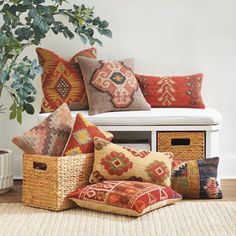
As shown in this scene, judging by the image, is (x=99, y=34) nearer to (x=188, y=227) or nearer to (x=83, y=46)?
(x=83, y=46)

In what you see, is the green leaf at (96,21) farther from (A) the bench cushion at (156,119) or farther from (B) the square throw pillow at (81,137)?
(B) the square throw pillow at (81,137)

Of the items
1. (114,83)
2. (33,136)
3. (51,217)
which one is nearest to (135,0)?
(114,83)

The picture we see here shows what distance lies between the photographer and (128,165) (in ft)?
14.8

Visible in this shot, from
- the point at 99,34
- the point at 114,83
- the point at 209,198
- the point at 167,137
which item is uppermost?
the point at 99,34

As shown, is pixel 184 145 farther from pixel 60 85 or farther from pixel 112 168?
pixel 60 85

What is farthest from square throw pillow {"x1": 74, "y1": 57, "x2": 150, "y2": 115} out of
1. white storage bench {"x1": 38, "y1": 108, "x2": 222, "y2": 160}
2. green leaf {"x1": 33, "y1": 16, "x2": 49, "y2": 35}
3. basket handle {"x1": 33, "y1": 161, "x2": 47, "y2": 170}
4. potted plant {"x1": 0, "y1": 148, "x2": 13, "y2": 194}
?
basket handle {"x1": 33, "y1": 161, "x2": 47, "y2": 170}

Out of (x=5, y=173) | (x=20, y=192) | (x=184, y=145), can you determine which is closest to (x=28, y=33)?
(x=5, y=173)

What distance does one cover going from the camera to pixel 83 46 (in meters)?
5.57

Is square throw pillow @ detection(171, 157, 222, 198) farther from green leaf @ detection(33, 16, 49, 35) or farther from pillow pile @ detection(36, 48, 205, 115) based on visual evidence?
green leaf @ detection(33, 16, 49, 35)

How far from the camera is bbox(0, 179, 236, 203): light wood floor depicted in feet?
15.8

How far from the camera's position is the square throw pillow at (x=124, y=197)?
4.12 meters

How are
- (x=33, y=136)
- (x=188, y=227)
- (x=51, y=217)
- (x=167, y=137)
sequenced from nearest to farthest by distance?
(x=188, y=227), (x=51, y=217), (x=33, y=136), (x=167, y=137)

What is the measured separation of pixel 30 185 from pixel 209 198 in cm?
117

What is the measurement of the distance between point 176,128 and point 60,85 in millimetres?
947
